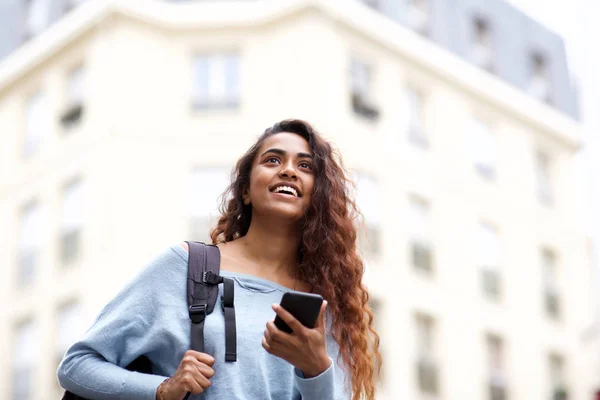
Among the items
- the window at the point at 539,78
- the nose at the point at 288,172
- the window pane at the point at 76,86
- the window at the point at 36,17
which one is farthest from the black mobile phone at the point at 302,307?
the window at the point at 539,78

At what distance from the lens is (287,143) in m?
3.36

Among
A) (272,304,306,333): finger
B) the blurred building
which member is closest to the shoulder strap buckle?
(272,304,306,333): finger

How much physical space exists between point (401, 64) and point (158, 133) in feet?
19.0

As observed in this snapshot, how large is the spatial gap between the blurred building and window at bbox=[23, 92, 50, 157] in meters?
0.05

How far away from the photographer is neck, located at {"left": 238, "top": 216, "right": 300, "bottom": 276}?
10.6 feet

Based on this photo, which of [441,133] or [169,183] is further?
[441,133]

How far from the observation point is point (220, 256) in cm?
312

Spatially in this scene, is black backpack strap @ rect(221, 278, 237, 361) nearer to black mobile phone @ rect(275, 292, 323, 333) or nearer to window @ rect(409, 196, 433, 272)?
black mobile phone @ rect(275, 292, 323, 333)

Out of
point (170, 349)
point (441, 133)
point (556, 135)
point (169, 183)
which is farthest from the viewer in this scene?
point (556, 135)

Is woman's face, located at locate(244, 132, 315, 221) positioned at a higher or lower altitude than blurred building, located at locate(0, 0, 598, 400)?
lower

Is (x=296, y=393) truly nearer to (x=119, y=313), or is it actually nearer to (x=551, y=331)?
(x=119, y=313)

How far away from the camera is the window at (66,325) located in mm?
20859

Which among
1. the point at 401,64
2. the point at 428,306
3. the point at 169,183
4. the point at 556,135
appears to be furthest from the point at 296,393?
the point at 556,135

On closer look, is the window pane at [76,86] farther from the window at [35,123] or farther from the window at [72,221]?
the window at [72,221]
